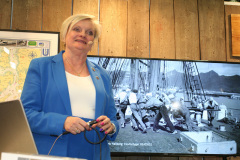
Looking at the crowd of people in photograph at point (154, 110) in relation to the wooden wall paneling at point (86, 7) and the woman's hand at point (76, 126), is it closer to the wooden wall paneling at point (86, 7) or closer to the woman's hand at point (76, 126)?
the wooden wall paneling at point (86, 7)

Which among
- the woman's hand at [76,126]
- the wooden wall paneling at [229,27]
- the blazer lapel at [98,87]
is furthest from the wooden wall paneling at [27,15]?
the wooden wall paneling at [229,27]

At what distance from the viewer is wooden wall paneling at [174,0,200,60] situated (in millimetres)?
2324

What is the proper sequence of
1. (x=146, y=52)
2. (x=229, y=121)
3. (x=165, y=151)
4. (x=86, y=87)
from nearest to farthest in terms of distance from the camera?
(x=86, y=87), (x=165, y=151), (x=229, y=121), (x=146, y=52)

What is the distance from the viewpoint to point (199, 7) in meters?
2.41

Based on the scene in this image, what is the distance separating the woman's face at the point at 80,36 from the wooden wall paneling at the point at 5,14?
126 centimetres

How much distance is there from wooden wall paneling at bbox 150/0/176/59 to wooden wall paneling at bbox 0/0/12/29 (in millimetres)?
1527

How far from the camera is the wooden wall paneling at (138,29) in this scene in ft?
7.45

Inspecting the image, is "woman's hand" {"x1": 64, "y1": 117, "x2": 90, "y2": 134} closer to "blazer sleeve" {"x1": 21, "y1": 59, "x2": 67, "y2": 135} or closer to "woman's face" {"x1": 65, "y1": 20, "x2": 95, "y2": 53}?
"blazer sleeve" {"x1": 21, "y1": 59, "x2": 67, "y2": 135}

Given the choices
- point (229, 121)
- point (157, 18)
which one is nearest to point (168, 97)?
point (229, 121)

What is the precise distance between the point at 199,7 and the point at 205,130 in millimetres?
1390

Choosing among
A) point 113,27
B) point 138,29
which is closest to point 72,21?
point 113,27

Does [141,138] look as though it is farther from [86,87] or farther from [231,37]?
[231,37]

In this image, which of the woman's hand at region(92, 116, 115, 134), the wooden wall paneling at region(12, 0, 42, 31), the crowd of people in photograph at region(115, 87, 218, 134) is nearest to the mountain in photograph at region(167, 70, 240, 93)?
the crowd of people in photograph at region(115, 87, 218, 134)

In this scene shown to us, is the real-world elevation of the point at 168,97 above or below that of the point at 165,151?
above
